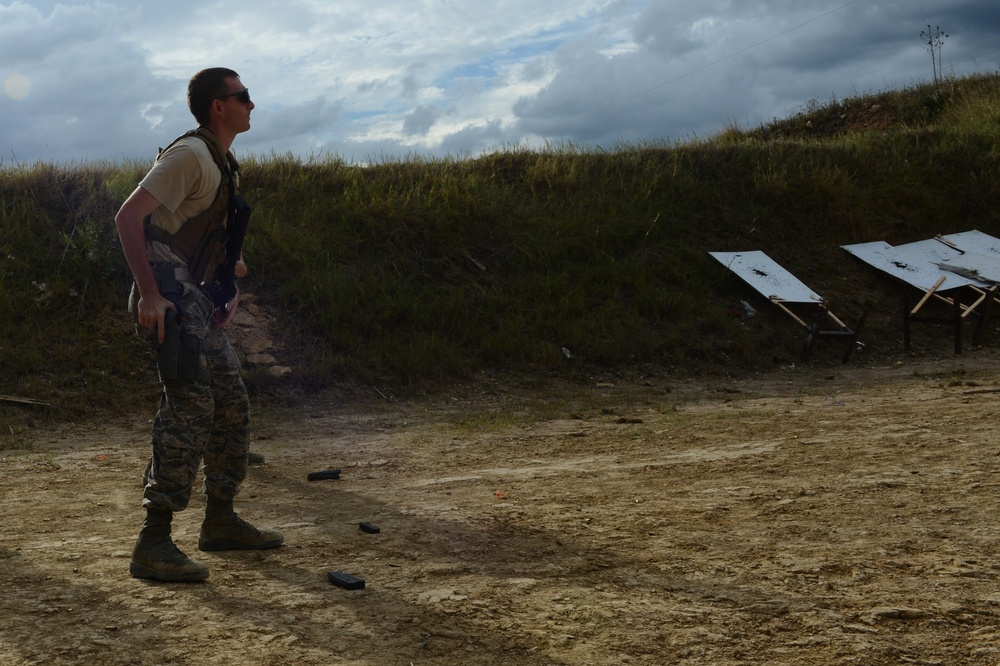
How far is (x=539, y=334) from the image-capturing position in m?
9.95

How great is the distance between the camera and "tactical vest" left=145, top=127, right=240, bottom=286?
3.44m

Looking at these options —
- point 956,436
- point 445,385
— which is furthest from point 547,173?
point 956,436

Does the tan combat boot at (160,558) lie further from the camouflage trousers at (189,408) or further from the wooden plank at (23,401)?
the wooden plank at (23,401)

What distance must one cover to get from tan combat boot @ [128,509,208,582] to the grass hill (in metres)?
4.85

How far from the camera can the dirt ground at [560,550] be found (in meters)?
2.78

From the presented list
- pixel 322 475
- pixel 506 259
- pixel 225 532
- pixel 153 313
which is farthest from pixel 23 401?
pixel 506 259

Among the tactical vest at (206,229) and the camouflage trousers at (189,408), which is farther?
the tactical vest at (206,229)

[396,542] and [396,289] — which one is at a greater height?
[396,289]

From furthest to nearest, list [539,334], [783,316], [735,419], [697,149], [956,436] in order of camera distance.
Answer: [697,149] → [783,316] → [539,334] → [735,419] → [956,436]

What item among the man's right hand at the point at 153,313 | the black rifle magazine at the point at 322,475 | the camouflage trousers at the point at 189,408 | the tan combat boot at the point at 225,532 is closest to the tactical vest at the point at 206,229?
the camouflage trousers at the point at 189,408

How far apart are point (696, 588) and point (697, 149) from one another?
1139 cm

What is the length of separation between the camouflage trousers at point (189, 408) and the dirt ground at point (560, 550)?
1.25 ft

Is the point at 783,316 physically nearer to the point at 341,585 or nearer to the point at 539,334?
the point at 539,334

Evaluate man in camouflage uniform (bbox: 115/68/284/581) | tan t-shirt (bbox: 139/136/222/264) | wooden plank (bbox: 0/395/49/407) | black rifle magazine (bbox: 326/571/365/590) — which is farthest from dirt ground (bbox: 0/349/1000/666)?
tan t-shirt (bbox: 139/136/222/264)
